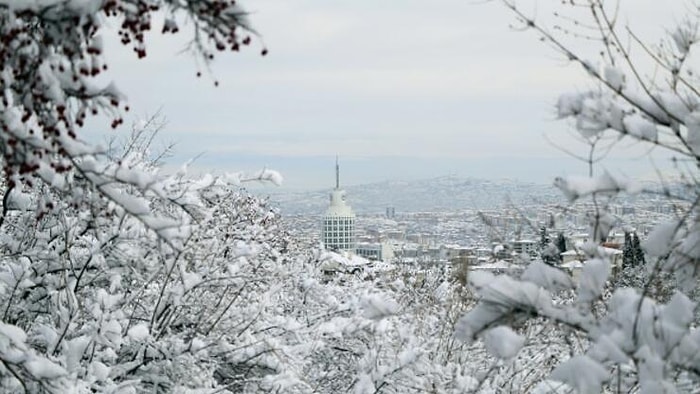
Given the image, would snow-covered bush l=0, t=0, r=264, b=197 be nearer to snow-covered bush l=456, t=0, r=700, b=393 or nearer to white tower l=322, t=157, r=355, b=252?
snow-covered bush l=456, t=0, r=700, b=393

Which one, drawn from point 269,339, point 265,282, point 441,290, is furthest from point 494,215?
point 441,290

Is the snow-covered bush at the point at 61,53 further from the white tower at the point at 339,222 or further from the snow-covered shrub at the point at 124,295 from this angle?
the white tower at the point at 339,222

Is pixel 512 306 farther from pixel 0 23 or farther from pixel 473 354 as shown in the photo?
pixel 473 354

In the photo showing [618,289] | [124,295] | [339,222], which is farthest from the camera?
[339,222]

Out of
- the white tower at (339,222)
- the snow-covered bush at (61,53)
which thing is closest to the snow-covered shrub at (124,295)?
the snow-covered bush at (61,53)

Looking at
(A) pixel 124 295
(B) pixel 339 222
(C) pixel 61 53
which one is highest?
(C) pixel 61 53

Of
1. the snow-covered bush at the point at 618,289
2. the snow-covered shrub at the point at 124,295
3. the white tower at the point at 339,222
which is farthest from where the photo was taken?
the white tower at the point at 339,222

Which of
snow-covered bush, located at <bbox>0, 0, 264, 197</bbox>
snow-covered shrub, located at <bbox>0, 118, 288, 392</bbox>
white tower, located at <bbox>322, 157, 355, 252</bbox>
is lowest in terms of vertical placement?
white tower, located at <bbox>322, 157, 355, 252</bbox>

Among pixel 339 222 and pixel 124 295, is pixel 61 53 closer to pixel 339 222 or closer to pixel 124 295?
pixel 124 295

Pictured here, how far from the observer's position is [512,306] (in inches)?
119

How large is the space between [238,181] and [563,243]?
135 inches

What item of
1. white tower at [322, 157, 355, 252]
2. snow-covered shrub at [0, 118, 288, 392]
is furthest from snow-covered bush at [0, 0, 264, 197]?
white tower at [322, 157, 355, 252]

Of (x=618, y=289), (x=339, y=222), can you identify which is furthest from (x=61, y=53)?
(x=339, y=222)

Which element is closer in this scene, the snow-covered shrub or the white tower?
the snow-covered shrub
